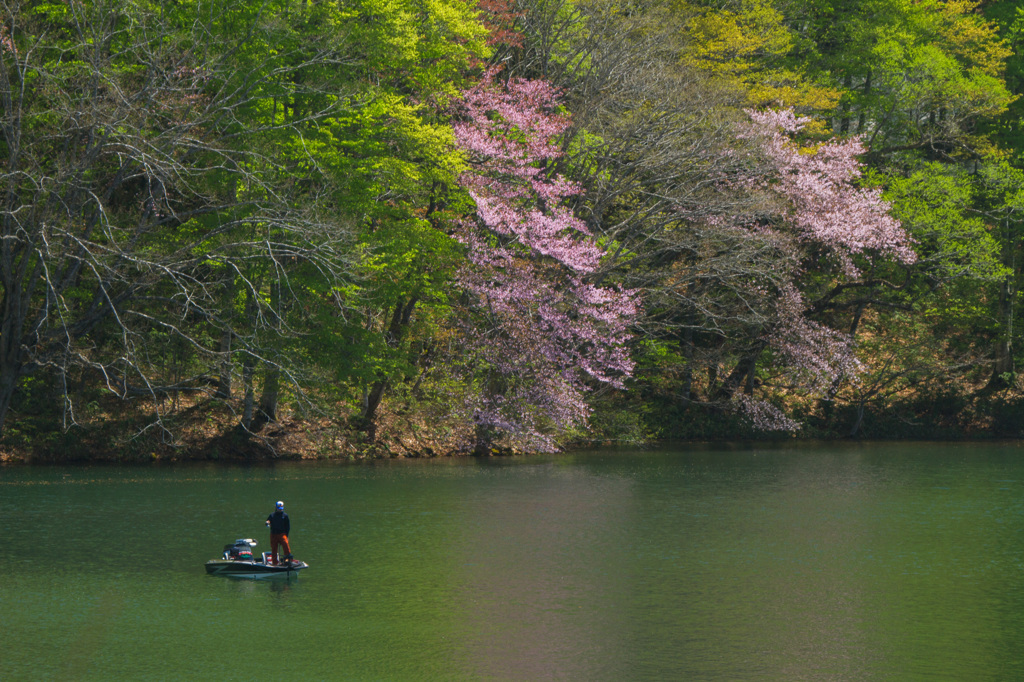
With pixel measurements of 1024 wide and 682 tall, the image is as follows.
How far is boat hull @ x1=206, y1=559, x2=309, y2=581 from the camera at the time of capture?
16969 millimetres

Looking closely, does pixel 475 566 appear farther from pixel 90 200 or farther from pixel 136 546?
pixel 90 200

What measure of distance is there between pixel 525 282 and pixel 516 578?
61.6 feet

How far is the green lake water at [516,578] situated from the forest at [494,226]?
15.2 ft

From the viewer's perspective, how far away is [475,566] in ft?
59.1

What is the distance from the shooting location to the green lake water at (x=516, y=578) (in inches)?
494

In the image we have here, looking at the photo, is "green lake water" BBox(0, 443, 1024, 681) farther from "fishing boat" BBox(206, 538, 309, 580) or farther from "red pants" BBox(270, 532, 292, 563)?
"red pants" BBox(270, 532, 292, 563)

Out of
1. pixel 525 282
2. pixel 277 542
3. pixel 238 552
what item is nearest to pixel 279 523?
pixel 277 542

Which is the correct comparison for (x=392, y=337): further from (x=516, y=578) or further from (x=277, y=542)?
(x=516, y=578)

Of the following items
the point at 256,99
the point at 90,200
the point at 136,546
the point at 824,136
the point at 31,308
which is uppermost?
the point at 824,136

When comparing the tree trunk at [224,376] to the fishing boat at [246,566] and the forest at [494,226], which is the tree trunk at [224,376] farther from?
the fishing boat at [246,566]

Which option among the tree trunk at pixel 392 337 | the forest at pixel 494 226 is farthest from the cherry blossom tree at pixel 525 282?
the tree trunk at pixel 392 337

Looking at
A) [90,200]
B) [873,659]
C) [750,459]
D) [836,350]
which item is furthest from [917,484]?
[90,200]

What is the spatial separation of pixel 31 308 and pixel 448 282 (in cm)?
1258

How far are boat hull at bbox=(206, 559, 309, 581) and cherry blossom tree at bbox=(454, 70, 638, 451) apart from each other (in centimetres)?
1811
